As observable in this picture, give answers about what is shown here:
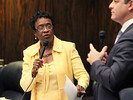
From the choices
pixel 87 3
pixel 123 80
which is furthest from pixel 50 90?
pixel 87 3

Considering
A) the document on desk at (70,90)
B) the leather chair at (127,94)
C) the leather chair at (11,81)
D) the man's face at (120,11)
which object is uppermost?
the man's face at (120,11)

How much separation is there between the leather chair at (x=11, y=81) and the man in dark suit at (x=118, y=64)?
128 cm

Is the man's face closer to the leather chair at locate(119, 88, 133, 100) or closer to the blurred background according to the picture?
the leather chair at locate(119, 88, 133, 100)

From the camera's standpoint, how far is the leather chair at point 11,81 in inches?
101

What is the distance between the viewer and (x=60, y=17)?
418 centimetres

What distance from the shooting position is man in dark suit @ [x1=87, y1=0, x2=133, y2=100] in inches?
48.8

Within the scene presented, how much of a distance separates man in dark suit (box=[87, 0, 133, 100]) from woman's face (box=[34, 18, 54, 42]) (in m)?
1.01

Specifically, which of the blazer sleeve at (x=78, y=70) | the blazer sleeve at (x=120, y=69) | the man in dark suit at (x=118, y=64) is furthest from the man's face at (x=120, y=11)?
the blazer sleeve at (x=78, y=70)

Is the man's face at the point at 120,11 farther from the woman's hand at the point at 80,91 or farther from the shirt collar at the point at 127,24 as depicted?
the woman's hand at the point at 80,91

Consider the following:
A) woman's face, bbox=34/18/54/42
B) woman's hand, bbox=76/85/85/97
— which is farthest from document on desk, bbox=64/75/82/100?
woman's face, bbox=34/18/54/42

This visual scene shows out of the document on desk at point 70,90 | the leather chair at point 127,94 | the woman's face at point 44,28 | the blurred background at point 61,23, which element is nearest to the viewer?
the leather chair at point 127,94

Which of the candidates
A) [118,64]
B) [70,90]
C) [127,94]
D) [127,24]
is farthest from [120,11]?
[70,90]

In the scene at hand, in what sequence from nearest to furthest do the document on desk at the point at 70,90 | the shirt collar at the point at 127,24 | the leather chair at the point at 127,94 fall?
the leather chair at the point at 127,94, the shirt collar at the point at 127,24, the document on desk at the point at 70,90

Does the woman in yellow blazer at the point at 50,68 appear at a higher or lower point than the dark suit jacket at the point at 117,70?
lower
